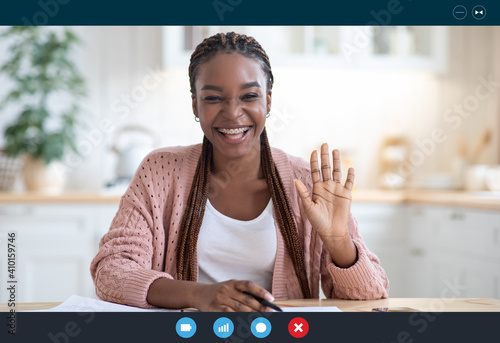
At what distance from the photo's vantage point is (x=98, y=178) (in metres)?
2.81

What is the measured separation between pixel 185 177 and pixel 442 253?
1.48m

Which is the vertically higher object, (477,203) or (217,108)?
(217,108)

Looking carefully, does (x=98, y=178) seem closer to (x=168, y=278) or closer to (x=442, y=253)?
(x=442, y=253)

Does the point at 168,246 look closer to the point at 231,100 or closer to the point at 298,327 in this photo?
the point at 231,100

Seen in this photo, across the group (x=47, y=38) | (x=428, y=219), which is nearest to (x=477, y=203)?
(x=428, y=219)

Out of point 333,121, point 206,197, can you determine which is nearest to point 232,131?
point 206,197

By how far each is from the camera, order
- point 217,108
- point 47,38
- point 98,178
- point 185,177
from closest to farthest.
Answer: point 217,108 < point 185,177 < point 47,38 < point 98,178

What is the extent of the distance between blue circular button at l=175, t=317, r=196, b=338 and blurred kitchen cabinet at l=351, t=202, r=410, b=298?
1.96 m

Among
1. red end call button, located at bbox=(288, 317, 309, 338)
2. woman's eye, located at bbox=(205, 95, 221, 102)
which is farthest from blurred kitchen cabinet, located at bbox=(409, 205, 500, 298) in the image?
red end call button, located at bbox=(288, 317, 309, 338)

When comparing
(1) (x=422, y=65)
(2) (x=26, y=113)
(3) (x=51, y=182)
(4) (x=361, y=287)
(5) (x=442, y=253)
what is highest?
(1) (x=422, y=65)
